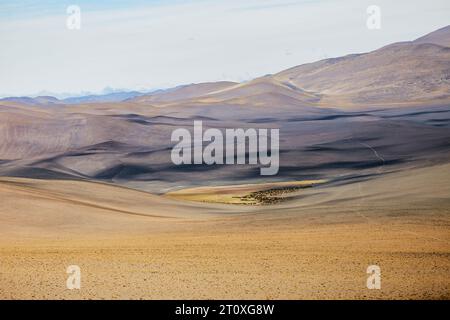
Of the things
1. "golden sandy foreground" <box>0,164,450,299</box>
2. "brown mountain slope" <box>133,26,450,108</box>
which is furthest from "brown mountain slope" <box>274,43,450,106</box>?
"golden sandy foreground" <box>0,164,450,299</box>

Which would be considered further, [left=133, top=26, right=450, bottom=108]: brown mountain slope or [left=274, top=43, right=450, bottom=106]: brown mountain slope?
[left=133, top=26, right=450, bottom=108]: brown mountain slope

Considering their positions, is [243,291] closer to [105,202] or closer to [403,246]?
[403,246]

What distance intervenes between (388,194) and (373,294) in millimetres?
16442

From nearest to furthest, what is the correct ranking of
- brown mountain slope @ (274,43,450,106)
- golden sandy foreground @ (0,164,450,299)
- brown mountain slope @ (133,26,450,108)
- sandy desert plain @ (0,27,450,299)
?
golden sandy foreground @ (0,164,450,299), sandy desert plain @ (0,27,450,299), brown mountain slope @ (274,43,450,106), brown mountain slope @ (133,26,450,108)

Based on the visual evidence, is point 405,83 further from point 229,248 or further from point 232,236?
point 229,248

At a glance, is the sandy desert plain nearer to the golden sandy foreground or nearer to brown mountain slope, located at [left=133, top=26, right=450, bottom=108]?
the golden sandy foreground

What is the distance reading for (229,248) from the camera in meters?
18.4

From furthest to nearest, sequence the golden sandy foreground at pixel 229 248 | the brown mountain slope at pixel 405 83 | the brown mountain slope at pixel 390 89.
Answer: the brown mountain slope at pixel 390 89 → the brown mountain slope at pixel 405 83 → the golden sandy foreground at pixel 229 248

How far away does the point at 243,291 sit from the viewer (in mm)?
13656

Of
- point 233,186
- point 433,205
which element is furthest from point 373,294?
point 233,186

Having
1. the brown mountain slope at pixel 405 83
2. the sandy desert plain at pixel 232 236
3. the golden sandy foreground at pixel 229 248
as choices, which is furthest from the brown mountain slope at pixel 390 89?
the golden sandy foreground at pixel 229 248

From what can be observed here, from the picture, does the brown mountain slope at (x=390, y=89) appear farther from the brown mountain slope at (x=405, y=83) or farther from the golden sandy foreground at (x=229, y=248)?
the golden sandy foreground at (x=229, y=248)

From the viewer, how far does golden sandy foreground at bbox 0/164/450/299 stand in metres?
Answer: 13.8

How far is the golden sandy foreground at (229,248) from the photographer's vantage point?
13.8 m
